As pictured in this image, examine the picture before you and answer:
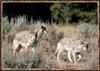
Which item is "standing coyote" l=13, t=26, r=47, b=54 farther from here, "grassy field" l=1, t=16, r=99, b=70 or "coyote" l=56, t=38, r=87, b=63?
"coyote" l=56, t=38, r=87, b=63

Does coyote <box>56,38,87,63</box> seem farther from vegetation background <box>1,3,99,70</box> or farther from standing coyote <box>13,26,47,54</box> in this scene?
standing coyote <box>13,26,47,54</box>

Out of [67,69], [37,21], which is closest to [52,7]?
[37,21]

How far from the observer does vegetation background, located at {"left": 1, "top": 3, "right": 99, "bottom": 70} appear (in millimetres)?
13750

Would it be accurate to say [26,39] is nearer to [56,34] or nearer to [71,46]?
[56,34]

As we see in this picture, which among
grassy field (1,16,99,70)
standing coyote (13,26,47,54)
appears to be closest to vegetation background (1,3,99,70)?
grassy field (1,16,99,70)

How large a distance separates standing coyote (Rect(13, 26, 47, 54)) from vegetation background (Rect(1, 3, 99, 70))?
0.33 feet

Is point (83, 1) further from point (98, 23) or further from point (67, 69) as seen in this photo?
point (67, 69)

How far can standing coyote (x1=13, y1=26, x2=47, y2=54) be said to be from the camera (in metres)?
13.8

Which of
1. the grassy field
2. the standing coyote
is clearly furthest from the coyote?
the standing coyote

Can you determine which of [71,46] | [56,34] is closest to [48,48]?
[56,34]

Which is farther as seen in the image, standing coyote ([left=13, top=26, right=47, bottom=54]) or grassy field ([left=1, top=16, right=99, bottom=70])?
standing coyote ([left=13, top=26, right=47, bottom=54])

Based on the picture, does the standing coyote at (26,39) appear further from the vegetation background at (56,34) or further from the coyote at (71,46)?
the coyote at (71,46)

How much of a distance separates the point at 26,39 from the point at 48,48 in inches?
19.5

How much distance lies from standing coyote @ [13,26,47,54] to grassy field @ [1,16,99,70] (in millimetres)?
97
